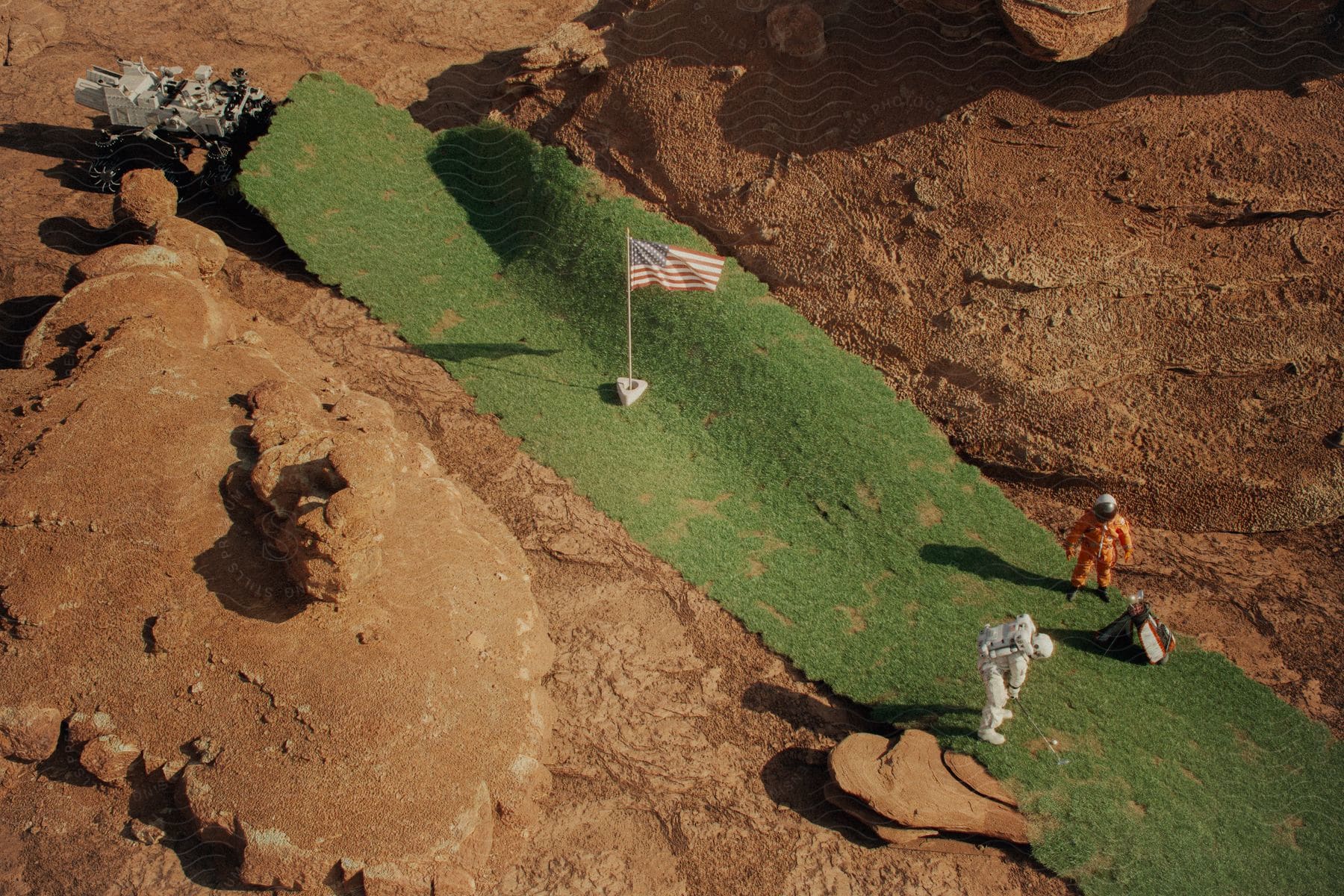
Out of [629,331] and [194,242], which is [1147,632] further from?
[194,242]

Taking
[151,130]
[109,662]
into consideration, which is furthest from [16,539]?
[151,130]

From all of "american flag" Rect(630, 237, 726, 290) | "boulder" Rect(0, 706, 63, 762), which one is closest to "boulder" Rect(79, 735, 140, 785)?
"boulder" Rect(0, 706, 63, 762)

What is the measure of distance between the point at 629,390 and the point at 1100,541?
4.70m

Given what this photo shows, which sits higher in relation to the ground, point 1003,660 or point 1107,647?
point 1003,660

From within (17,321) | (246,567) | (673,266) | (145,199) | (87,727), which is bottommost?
(87,727)

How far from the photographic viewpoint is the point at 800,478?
8.78 metres

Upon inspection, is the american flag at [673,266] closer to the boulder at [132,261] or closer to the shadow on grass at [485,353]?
the shadow on grass at [485,353]

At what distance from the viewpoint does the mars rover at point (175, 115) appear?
1071 cm

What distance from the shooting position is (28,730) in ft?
20.9

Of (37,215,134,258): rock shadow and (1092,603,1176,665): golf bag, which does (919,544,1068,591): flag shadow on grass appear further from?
(37,215,134,258): rock shadow

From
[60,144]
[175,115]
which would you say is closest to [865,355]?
[175,115]

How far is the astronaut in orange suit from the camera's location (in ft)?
24.9

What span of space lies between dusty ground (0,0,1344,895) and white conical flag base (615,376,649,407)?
1.27 meters

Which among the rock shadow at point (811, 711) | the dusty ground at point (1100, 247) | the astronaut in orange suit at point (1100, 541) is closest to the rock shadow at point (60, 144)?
the dusty ground at point (1100, 247)
